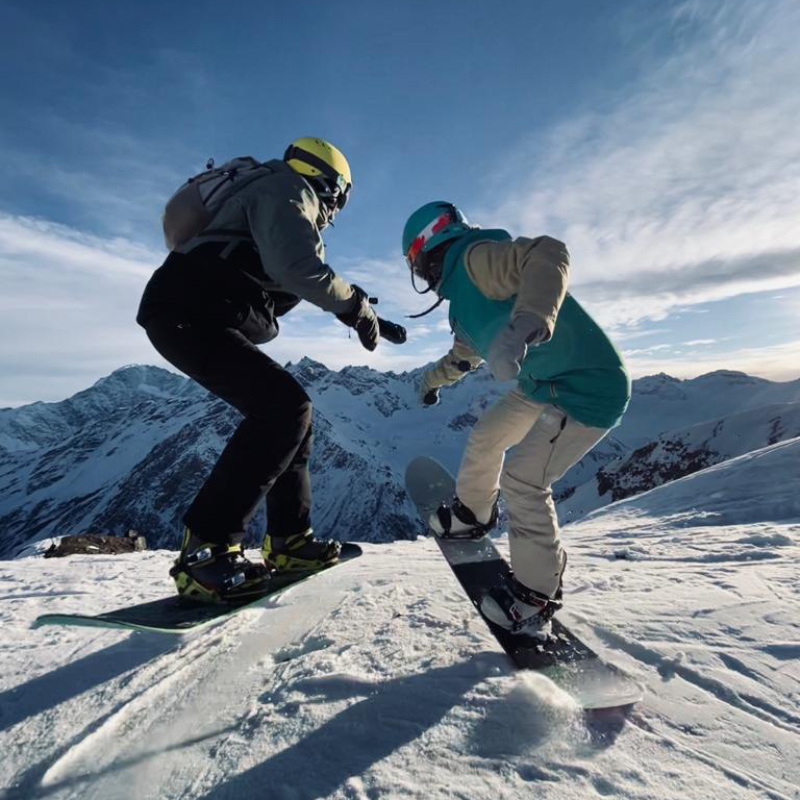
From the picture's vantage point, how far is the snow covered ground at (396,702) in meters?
1.66

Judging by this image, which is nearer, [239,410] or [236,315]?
[239,410]

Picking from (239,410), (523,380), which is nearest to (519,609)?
(523,380)

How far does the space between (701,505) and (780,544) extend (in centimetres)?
296

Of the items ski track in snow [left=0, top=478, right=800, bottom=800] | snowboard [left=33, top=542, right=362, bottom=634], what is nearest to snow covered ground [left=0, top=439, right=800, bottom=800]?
ski track in snow [left=0, top=478, right=800, bottom=800]

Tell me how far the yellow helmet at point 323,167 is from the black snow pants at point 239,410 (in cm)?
130

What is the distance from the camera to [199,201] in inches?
127

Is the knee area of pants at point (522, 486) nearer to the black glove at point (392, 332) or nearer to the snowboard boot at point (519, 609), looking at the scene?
the snowboard boot at point (519, 609)

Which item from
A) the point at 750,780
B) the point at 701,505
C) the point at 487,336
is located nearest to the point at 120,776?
the point at 750,780

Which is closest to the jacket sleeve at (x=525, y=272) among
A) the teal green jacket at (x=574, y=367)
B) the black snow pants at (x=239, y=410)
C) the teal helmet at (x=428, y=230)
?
the teal green jacket at (x=574, y=367)

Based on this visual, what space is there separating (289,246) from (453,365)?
1905 mm

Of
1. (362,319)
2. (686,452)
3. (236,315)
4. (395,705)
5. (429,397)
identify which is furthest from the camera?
(686,452)

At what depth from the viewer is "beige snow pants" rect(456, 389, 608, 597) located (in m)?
2.77

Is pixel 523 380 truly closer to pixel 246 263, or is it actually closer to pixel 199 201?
pixel 246 263

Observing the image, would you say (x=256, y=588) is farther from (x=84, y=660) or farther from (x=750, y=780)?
(x=750, y=780)
